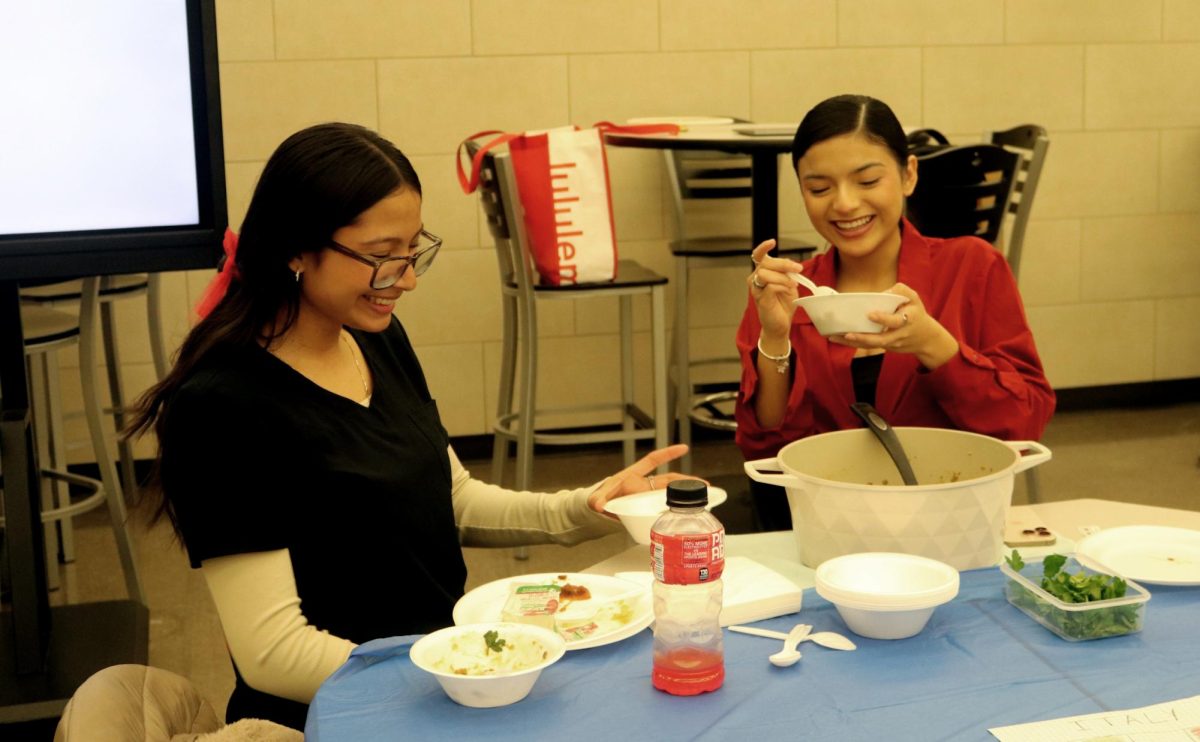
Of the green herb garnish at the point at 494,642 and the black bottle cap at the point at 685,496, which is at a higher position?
the black bottle cap at the point at 685,496

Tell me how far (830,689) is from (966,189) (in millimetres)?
2419

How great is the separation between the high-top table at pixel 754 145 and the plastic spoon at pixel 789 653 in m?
2.19

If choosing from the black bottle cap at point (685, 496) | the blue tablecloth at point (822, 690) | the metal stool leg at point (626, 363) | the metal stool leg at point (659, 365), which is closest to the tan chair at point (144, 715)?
the blue tablecloth at point (822, 690)

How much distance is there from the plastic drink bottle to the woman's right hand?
0.68 meters

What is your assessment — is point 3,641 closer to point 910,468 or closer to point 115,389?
point 115,389

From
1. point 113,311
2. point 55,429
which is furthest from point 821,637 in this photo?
point 113,311

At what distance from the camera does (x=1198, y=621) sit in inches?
54.0

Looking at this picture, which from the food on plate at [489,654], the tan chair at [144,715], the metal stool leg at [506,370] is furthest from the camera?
the metal stool leg at [506,370]

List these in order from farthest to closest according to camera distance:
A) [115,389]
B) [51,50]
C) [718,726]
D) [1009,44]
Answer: [1009,44], [115,389], [51,50], [718,726]

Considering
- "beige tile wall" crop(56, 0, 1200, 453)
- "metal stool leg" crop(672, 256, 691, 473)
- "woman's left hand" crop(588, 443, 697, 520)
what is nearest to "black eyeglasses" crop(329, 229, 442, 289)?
"woman's left hand" crop(588, 443, 697, 520)

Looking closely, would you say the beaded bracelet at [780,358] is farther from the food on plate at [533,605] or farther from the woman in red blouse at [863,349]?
the food on plate at [533,605]

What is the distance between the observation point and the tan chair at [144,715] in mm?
1126

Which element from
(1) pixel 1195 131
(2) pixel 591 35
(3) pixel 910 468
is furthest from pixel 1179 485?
(3) pixel 910 468

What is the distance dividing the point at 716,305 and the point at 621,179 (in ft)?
1.81
